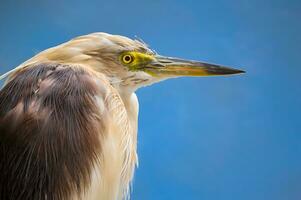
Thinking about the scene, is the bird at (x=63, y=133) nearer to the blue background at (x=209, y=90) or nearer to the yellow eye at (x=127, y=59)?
the yellow eye at (x=127, y=59)

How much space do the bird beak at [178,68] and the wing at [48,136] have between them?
9.4 inches

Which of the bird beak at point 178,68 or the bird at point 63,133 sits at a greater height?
the bird beak at point 178,68

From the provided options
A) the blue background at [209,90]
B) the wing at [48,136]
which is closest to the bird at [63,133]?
the wing at [48,136]

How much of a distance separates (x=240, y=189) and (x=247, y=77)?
319mm

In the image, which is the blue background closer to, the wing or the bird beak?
the bird beak

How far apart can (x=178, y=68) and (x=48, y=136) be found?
393mm

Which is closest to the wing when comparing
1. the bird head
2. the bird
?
the bird

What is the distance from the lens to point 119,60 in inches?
40.6

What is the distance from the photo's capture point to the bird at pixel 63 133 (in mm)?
812

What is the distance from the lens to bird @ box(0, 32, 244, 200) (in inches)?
32.0

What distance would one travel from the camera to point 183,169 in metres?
1.47

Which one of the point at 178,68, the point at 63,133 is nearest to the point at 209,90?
the point at 178,68

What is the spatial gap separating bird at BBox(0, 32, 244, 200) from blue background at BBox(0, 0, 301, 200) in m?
0.50

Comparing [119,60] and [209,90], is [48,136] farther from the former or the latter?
[209,90]
